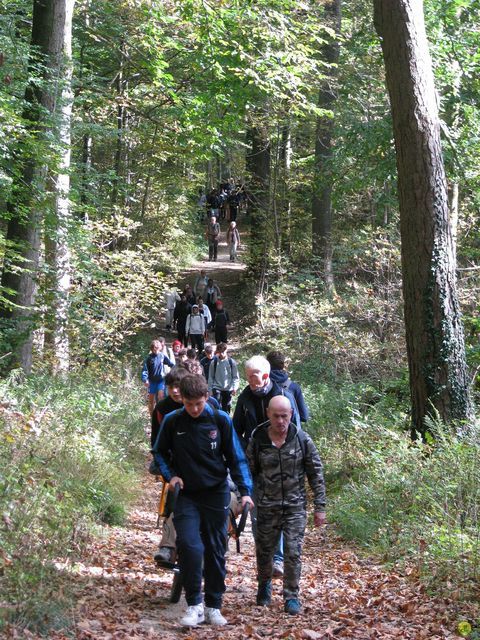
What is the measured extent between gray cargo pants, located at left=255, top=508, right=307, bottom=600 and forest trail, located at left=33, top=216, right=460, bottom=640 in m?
0.32

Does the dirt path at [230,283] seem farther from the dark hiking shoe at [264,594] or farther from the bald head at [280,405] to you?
the bald head at [280,405]

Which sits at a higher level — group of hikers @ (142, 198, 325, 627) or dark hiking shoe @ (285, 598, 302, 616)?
group of hikers @ (142, 198, 325, 627)

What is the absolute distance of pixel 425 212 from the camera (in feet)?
34.1

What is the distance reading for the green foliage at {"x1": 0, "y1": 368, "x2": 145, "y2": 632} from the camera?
549 centimetres

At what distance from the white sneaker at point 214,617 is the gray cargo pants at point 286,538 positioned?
0.63 m

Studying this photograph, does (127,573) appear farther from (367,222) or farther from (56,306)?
(367,222)

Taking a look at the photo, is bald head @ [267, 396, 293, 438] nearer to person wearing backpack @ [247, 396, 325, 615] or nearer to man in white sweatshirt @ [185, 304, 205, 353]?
person wearing backpack @ [247, 396, 325, 615]

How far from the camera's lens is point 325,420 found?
14023 millimetres

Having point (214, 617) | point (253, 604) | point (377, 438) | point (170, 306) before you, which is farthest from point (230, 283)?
point (214, 617)

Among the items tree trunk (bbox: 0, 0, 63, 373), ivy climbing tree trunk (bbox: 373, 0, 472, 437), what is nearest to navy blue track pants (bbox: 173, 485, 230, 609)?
ivy climbing tree trunk (bbox: 373, 0, 472, 437)

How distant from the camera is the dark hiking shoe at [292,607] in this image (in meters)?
6.36

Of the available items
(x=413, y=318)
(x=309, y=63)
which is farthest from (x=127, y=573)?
(x=309, y=63)

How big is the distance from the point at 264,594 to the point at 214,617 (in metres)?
0.72

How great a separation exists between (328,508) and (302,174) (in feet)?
60.0
